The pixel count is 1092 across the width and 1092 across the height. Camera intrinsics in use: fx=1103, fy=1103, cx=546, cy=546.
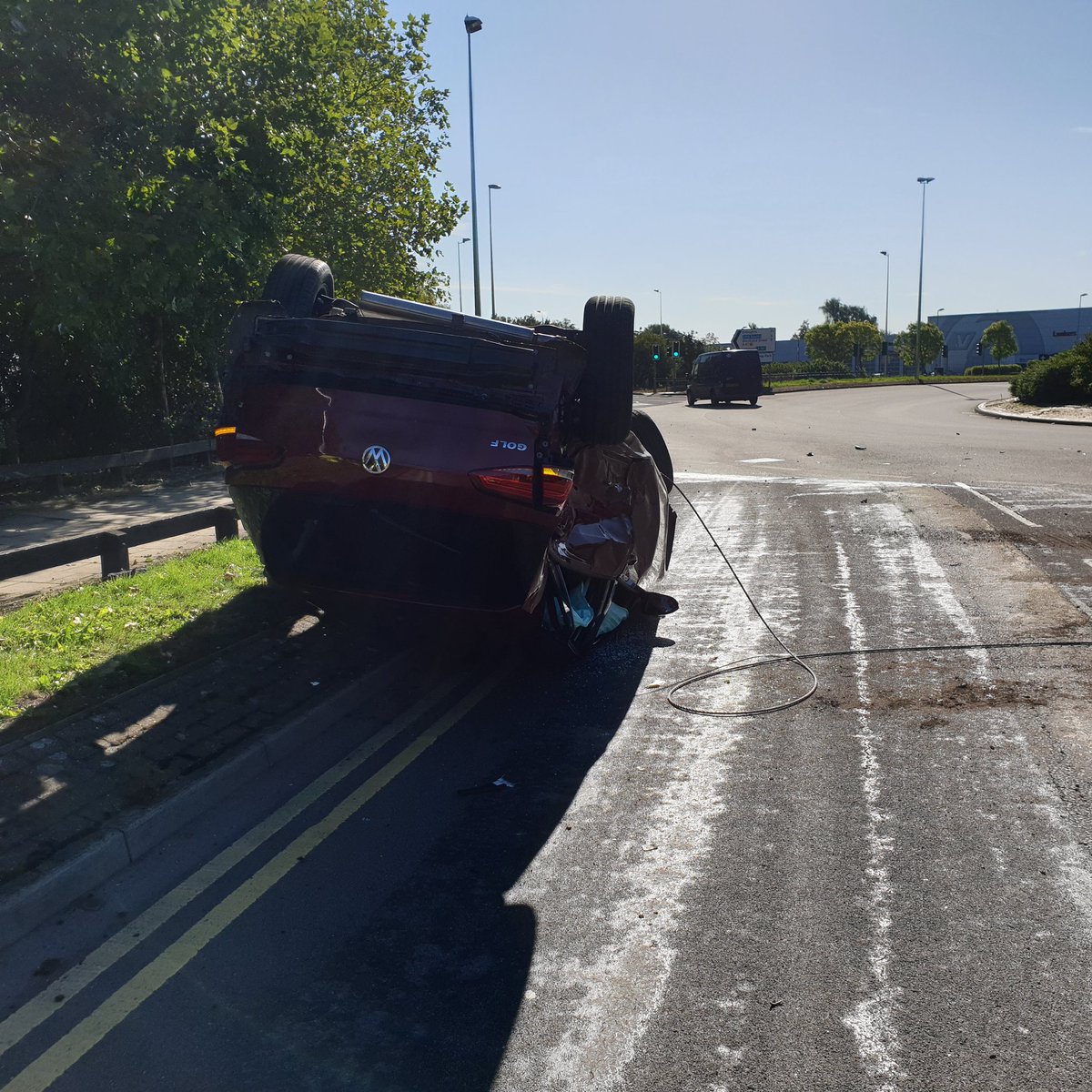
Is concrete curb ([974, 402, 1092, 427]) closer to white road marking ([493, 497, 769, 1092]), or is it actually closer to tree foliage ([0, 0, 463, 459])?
tree foliage ([0, 0, 463, 459])

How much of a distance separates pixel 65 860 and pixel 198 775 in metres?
0.88

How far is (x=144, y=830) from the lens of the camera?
4.38 m

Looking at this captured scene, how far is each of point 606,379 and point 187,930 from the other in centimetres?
370

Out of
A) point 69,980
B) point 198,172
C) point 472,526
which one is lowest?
point 69,980

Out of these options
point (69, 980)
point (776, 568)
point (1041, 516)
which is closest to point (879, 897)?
point (69, 980)

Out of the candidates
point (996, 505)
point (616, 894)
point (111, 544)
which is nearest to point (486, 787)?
point (616, 894)

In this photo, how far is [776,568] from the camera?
996 centimetres

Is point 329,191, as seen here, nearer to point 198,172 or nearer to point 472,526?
point 198,172

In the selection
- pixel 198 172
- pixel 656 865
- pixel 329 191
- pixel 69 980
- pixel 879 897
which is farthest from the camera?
pixel 329 191

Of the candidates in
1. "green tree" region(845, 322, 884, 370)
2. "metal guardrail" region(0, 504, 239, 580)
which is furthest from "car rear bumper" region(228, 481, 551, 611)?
"green tree" region(845, 322, 884, 370)

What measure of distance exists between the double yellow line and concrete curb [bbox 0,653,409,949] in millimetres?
282

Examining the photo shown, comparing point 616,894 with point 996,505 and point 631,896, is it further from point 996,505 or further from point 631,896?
point 996,505

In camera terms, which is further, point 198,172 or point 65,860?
point 198,172

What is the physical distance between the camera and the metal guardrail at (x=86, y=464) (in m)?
15.0
